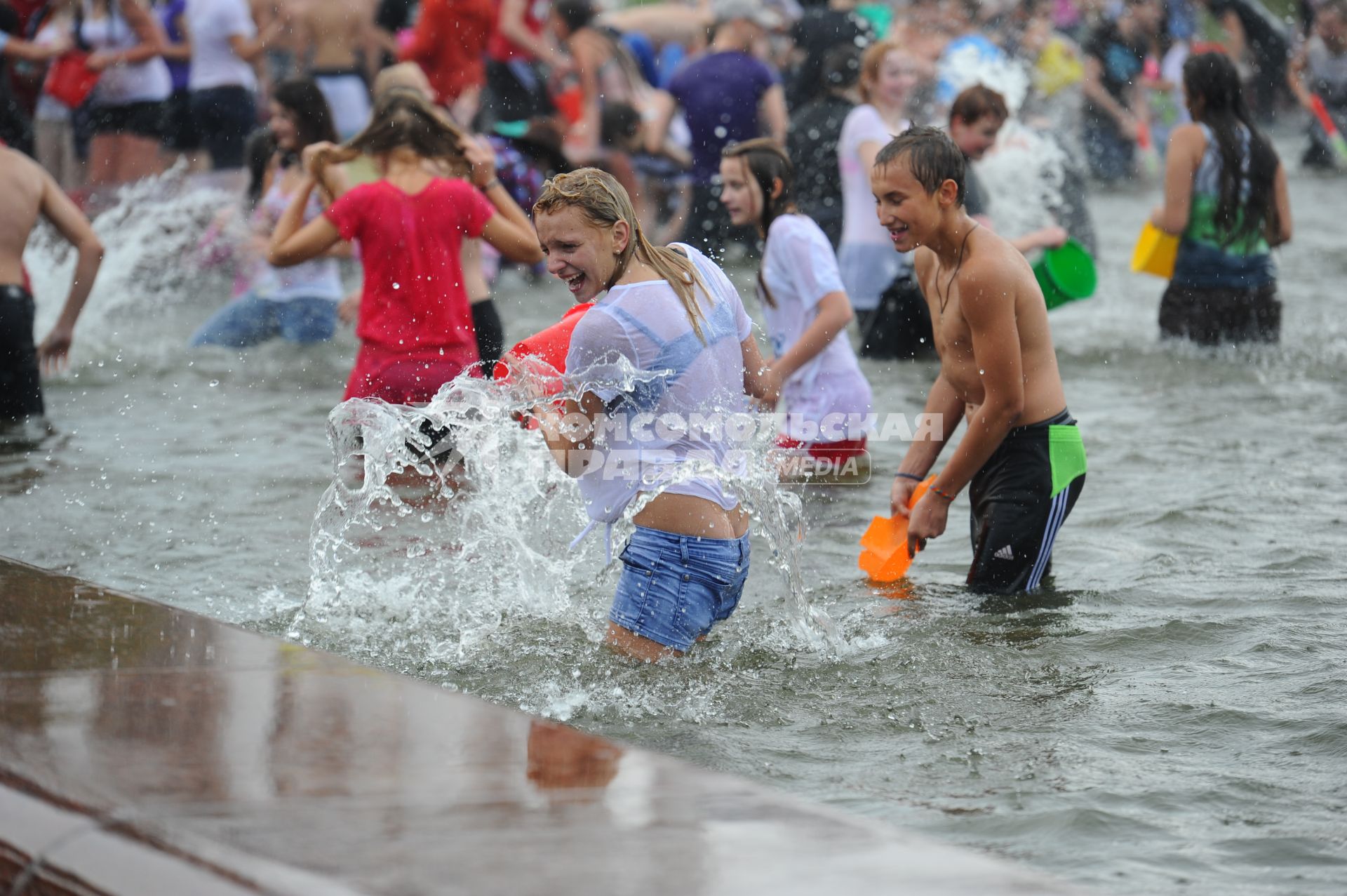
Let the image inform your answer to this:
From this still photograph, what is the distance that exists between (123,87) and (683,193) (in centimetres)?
447

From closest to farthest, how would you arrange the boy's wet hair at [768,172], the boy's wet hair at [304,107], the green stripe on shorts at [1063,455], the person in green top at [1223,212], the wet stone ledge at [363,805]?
the wet stone ledge at [363,805]
the green stripe on shorts at [1063,455]
the boy's wet hair at [768,172]
the boy's wet hair at [304,107]
the person in green top at [1223,212]

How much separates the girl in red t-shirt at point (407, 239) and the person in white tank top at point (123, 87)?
6.47 meters

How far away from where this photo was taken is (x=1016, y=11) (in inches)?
711

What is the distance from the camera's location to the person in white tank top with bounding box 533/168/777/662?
12.8 ft

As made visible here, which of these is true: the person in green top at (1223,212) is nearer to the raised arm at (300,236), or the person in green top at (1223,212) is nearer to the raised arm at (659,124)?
the raised arm at (300,236)

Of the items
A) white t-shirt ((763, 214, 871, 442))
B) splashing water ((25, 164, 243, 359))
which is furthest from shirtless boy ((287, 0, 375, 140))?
white t-shirt ((763, 214, 871, 442))

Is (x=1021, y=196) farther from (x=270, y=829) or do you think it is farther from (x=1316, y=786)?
(x=270, y=829)

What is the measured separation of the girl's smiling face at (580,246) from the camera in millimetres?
3875

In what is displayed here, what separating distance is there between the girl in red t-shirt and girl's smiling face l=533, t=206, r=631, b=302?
2.24m

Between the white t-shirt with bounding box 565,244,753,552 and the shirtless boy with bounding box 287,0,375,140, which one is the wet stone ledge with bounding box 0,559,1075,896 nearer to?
the white t-shirt with bounding box 565,244,753,552

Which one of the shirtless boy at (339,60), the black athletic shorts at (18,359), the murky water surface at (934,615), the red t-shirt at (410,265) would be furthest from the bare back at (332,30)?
the red t-shirt at (410,265)

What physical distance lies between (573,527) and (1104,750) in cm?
269

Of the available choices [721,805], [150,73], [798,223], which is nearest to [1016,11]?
[150,73]

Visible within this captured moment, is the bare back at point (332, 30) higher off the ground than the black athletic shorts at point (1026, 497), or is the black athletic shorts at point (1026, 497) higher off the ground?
the bare back at point (332, 30)
